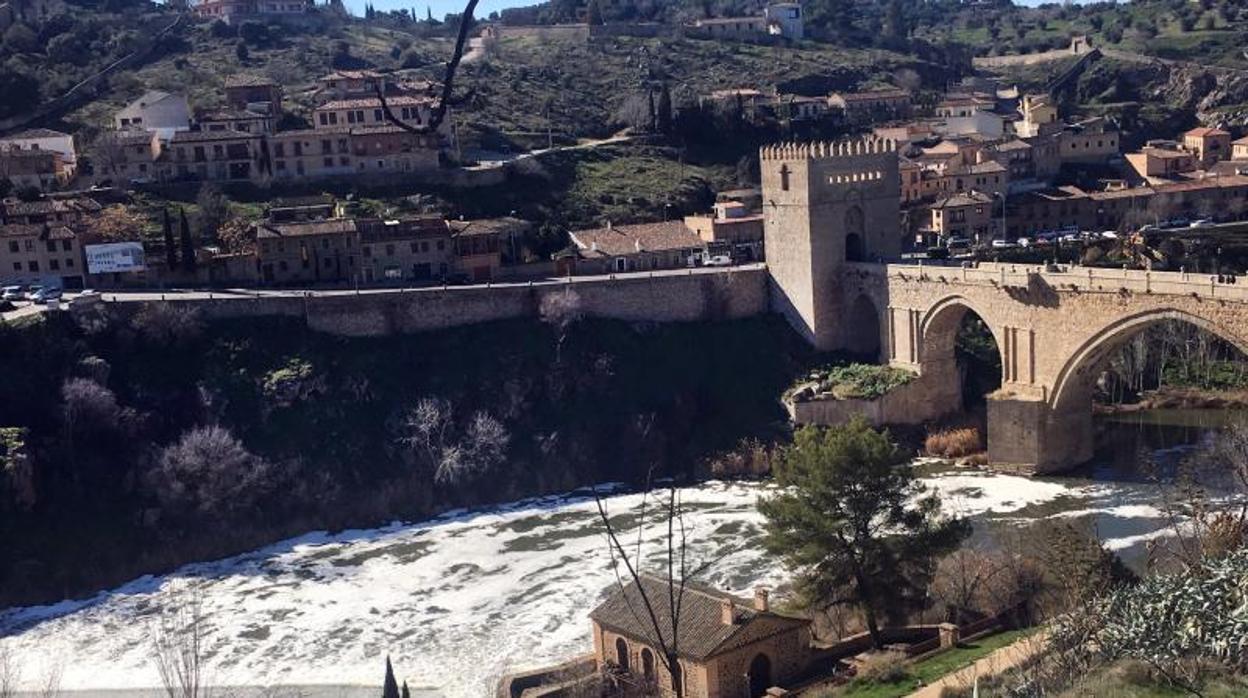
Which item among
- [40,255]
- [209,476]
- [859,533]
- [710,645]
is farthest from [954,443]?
[40,255]

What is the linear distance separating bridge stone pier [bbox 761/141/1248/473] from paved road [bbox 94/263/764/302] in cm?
304

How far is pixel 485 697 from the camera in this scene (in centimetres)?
2275

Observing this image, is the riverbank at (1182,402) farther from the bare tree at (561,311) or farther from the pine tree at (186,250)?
the pine tree at (186,250)

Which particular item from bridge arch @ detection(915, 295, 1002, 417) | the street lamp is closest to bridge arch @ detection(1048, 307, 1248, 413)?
bridge arch @ detection(915, 295, 1002, 417)

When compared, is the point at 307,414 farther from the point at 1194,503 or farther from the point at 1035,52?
the point at 1035,52

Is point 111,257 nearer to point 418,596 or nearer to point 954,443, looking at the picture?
point 418,596

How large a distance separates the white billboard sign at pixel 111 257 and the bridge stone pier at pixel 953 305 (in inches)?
805

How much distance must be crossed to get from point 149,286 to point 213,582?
1532cm

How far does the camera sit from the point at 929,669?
2034 cm

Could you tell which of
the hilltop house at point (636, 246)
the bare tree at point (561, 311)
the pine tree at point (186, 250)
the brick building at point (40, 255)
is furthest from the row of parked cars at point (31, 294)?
the hilltop house at point (636, 246)

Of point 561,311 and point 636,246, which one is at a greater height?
point 636,246

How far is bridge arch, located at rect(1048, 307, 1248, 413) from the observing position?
3009 centimetres

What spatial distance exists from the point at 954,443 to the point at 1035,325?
14.7 ft

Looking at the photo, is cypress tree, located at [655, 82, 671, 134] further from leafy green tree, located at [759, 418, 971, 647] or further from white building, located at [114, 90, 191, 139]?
leafy green tree, located at [759, 418, 971, 647]
